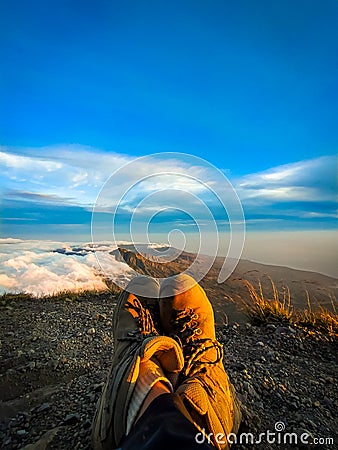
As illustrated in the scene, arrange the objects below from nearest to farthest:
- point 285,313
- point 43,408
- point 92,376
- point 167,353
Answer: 1. point 167,353
2. point 43,408
3. point 92,376
4. point 285,313

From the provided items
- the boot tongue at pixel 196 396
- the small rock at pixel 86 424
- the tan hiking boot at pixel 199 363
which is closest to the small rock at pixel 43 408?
the small rock at pixel 86 424

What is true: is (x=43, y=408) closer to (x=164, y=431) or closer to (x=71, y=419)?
(x=71, y=419)

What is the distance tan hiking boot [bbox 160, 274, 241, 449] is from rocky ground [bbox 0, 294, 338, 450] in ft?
0.78

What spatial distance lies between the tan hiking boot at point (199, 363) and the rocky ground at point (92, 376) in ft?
0.78

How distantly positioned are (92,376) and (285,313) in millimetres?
2003

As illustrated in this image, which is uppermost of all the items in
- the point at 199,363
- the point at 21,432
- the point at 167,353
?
the point at 167,353

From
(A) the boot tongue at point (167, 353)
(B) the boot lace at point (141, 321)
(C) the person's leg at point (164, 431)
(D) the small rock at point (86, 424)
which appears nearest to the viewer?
(C) the person's leg at point (164, 431)

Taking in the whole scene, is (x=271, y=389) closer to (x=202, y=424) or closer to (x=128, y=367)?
(x=202, y=424)

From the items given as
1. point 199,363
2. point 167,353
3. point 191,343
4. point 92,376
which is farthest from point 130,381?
point 92,376

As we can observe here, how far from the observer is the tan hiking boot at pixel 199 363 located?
1.36m

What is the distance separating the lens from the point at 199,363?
180 centimetres

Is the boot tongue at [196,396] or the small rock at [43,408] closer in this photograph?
the boot tongue at [196,396]

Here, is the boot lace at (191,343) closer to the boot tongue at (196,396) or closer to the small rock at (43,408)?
the boot tongue at (196,396)

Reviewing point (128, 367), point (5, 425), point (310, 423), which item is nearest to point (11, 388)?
point (5, 425)
